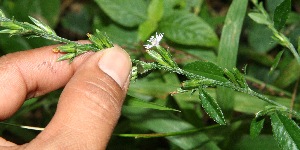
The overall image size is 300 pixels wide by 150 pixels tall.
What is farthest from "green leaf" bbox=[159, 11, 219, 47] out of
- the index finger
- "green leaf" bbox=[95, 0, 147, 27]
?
the index finger

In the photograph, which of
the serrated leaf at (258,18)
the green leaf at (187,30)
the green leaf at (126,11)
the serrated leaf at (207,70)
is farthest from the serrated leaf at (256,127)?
the green leaf at (126,11)

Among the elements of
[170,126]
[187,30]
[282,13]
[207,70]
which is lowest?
[170,126]

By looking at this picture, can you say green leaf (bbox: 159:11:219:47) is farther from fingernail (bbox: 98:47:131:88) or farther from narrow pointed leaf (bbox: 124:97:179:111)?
fingernail (bbox: 98:47:131:88)

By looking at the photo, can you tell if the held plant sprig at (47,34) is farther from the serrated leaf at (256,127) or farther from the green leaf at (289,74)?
the green leaf at (289,74)

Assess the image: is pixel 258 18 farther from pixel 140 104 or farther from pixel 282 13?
pixel 140 104

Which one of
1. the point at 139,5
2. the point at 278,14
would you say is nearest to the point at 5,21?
the point at 278,14

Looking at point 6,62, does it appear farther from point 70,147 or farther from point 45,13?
point 45,13

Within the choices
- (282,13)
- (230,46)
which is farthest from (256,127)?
(230,46)
